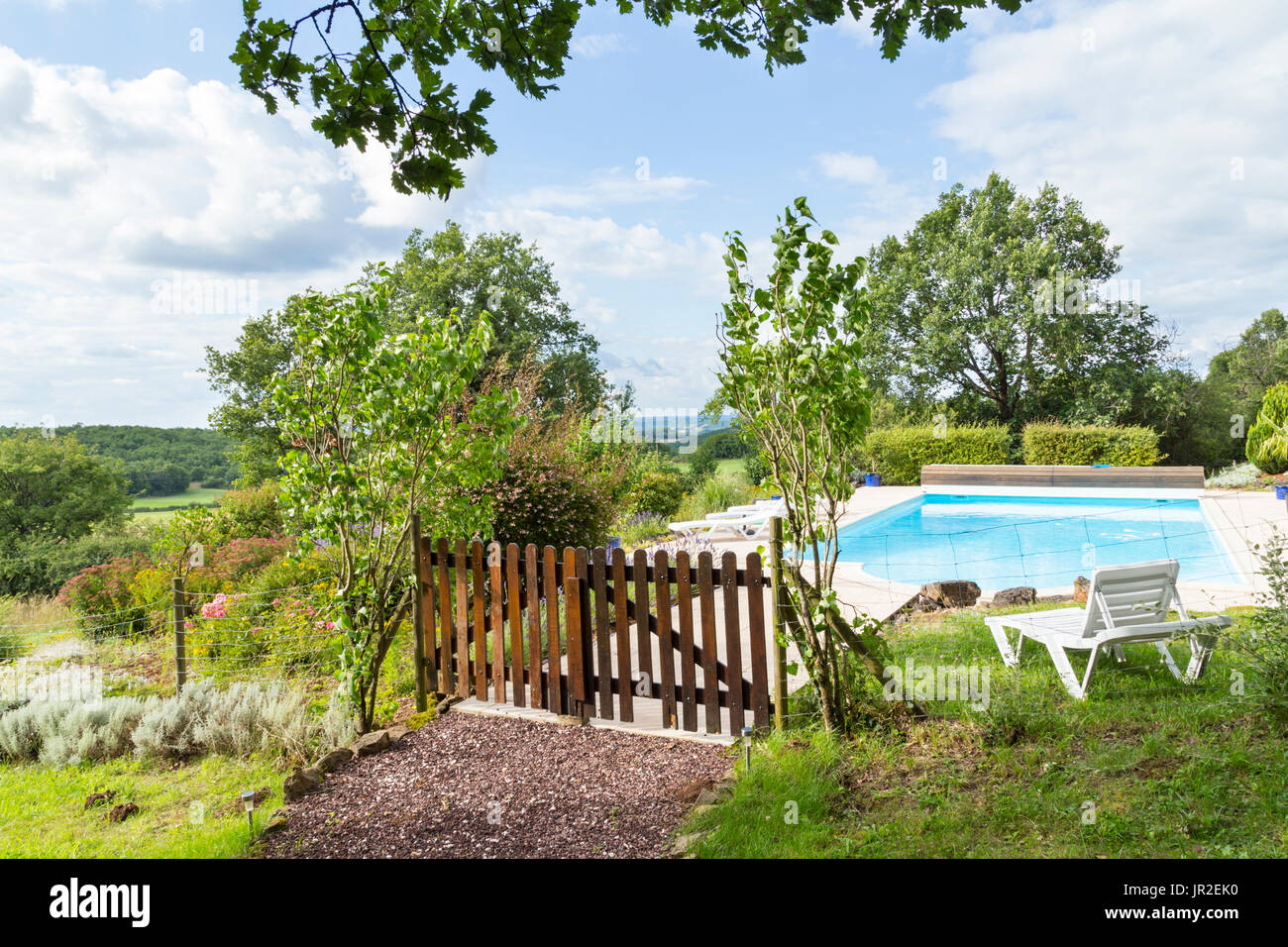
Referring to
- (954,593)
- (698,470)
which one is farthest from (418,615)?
(698,470)

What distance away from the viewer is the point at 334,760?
4.02 m

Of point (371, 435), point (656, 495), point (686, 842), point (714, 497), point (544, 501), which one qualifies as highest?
point (371, 435)

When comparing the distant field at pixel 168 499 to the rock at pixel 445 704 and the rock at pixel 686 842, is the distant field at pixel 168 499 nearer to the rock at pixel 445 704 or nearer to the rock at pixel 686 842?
the rock at pixel 445 704

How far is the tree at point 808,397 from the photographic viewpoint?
3486 millimetres

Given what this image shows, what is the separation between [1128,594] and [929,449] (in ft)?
49.0

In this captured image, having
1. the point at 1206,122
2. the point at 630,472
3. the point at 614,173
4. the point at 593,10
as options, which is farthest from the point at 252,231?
the point at 1206,122

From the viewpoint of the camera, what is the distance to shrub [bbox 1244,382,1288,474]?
1461 centimetres

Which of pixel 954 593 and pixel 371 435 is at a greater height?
pixel 371 435

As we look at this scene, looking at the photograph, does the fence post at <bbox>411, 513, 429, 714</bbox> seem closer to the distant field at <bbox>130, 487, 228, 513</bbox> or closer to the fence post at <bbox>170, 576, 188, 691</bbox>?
the fence post at <bbox>170, 576, 188, 691</bbox>

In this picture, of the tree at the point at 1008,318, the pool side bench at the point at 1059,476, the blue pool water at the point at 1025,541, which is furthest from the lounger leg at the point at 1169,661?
the tree at the point at 1008,318

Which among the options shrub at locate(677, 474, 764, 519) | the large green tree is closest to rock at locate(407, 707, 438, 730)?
shrub at locate(677, 474, 764, 519)

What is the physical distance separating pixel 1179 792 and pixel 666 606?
2.29m

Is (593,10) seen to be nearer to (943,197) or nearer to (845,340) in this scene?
(845,340)

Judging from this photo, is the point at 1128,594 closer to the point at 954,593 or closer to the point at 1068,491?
the point at 954,593
